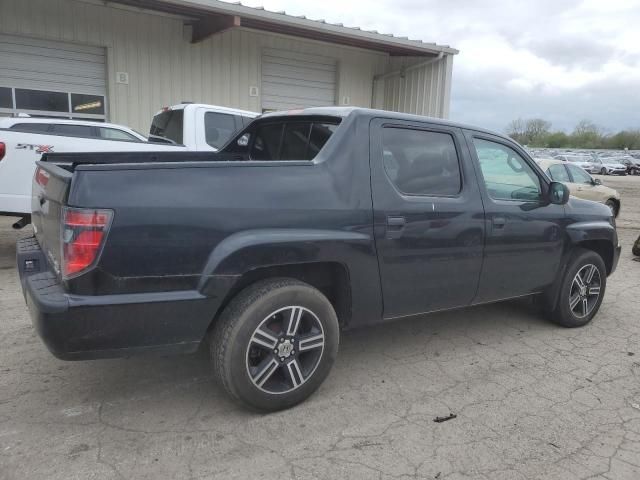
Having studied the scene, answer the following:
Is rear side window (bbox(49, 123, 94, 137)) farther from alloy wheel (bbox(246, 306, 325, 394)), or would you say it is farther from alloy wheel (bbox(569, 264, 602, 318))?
alloy wheel (bbox(569, 264, 602, 318))

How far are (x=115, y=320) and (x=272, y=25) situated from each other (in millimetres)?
10893

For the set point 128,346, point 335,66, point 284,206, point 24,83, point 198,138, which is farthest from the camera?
point 335,66

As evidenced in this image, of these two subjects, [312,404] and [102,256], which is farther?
[312,404]

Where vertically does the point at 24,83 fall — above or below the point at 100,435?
above

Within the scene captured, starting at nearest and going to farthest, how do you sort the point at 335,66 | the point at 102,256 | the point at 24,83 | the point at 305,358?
the point at 102,256 → the point at 305,358 → the point at 24,83 → the point at 335,66

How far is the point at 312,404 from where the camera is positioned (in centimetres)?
316

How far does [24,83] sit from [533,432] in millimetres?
11593

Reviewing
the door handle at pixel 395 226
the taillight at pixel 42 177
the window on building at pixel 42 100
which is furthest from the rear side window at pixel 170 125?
the door handle at pixel 395 226

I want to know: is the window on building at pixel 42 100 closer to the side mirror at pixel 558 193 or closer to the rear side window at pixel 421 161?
the rear side window at pixel 421 161

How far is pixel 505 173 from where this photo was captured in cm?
410

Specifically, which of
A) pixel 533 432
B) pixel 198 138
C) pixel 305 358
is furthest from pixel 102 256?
pixel 198 138

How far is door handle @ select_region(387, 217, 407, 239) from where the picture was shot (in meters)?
3.22

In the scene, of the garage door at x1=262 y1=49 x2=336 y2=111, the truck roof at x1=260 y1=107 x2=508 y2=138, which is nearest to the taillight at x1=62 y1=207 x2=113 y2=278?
the truck roof at x1=260 y1=107 x2=508 y2=138

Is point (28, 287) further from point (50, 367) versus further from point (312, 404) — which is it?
point (312, 404)
